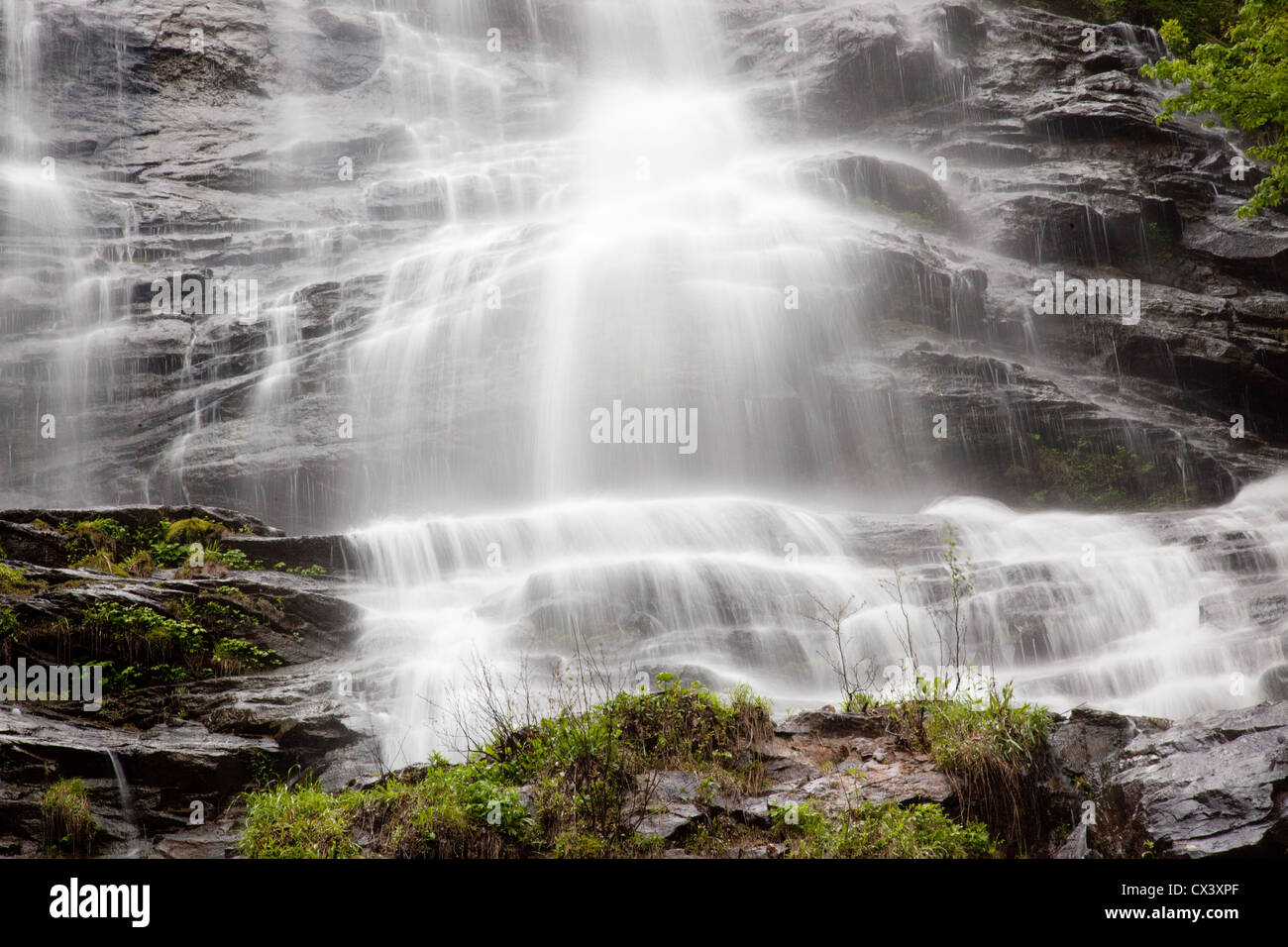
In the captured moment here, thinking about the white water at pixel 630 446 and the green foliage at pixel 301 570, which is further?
the green foliage at pixel 301 570

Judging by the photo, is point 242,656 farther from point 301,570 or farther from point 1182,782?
point 1182,782

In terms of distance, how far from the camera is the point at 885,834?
5.26 m

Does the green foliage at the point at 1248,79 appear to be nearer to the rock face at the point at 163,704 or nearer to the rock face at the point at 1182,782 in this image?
the rock face at the point at 1182,782

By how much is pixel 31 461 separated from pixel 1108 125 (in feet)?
91.6

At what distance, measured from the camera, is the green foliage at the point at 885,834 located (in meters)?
5.21

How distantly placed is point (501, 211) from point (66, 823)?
20.7 m

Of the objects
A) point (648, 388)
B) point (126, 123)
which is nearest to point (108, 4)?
point (126, 123)

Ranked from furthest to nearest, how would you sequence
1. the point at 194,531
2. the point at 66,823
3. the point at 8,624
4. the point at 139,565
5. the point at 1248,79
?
the point at 1248,79, the point at 194,531, the point at 139,565, the point at 8,624, the point at 66,823

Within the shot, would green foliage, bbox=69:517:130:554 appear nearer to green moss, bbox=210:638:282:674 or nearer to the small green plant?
the small green plant

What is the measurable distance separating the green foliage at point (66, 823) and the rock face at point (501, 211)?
9985 millimetres

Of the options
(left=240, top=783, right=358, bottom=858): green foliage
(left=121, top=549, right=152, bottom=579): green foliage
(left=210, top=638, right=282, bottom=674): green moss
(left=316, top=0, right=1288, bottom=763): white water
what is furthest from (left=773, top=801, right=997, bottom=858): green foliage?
(left=121, top=549, right=152, bottom=579): green foliage

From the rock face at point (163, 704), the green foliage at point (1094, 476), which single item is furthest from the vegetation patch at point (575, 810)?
the green foliage at point (1094, 476)

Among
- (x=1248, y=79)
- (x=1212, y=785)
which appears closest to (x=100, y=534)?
(x=1212, y=785)
